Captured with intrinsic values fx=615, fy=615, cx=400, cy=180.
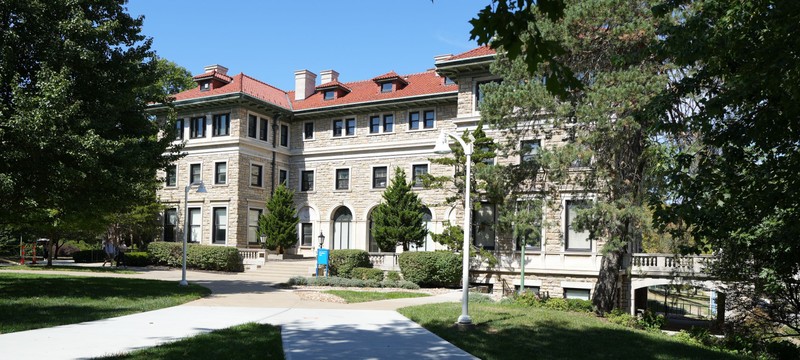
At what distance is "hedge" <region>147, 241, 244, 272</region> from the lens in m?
29.4

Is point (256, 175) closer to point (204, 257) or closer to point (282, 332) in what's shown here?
point (204, 257)

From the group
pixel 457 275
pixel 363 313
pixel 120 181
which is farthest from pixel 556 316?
pixel 120 181

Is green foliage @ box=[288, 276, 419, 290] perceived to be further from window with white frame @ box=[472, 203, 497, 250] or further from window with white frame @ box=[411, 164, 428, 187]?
window with white frame @ box=[411, 164, 428, 187]

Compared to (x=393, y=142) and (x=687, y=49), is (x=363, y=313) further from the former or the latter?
(x=393, y=142)

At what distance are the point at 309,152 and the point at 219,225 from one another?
6.22m

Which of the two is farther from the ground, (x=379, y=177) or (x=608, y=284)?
(x=379, y=177)

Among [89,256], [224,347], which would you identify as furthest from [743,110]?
[89,256]

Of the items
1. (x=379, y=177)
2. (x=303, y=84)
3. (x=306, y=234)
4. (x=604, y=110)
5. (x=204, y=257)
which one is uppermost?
(x=303, y=84)

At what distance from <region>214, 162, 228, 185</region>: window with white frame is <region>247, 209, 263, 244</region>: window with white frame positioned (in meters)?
2.14

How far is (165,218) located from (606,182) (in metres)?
25.6

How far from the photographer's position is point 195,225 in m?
33.5

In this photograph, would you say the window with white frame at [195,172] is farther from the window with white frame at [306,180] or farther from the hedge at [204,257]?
the window with white frame at [306,180]

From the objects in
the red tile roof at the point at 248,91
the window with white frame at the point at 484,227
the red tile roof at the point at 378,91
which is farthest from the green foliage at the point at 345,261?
the red tile roof at the point at 248,91

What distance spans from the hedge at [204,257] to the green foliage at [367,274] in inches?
289
